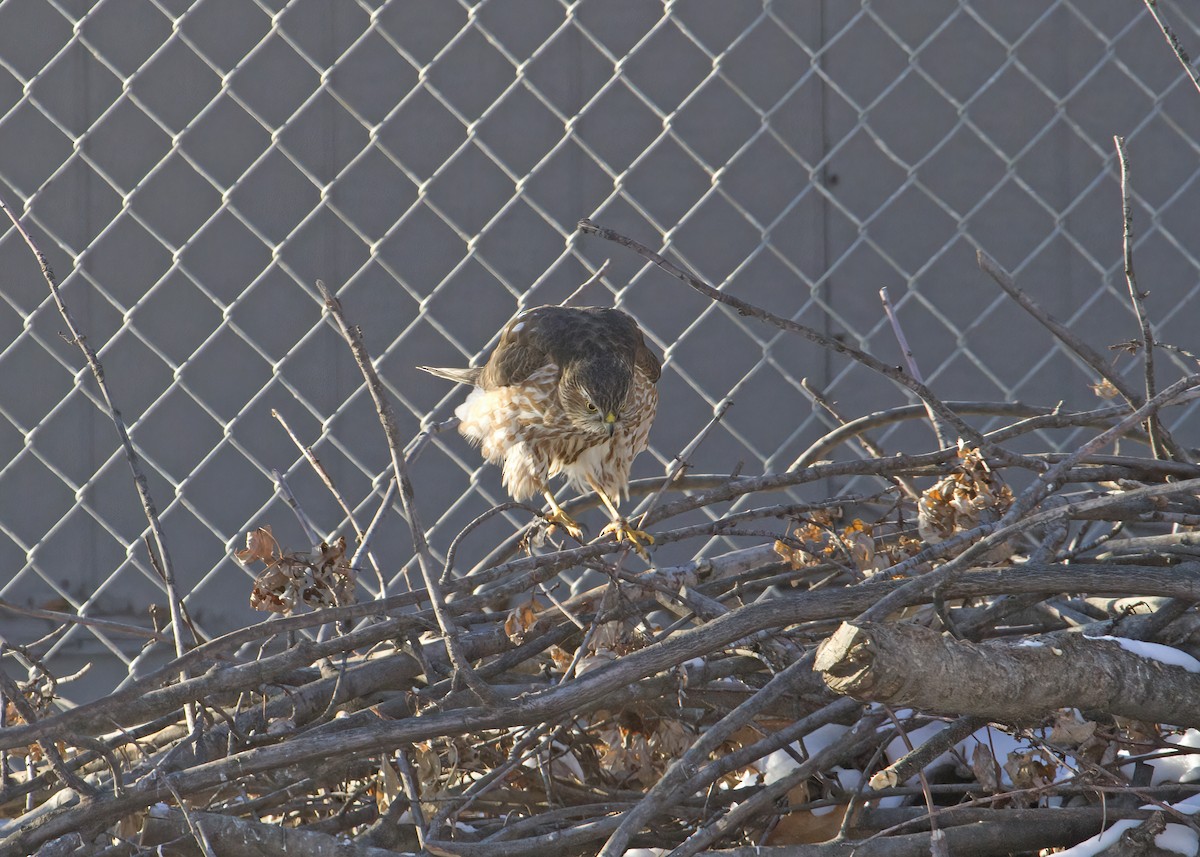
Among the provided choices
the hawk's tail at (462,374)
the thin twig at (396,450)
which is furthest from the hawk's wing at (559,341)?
the thin twig at (396,450)

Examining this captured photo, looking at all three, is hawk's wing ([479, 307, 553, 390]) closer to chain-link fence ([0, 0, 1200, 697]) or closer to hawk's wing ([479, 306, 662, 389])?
hawk's wing ([479, 306, 662, 389])

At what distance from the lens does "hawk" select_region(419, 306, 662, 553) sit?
2354 mm

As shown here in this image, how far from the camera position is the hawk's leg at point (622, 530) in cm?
177

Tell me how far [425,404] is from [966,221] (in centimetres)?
153

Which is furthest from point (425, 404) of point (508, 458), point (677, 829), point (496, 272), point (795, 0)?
point (677, 829)

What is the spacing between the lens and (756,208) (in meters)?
3.50

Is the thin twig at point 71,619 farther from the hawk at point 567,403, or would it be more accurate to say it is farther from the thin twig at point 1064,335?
the thin twig at point 1064,335

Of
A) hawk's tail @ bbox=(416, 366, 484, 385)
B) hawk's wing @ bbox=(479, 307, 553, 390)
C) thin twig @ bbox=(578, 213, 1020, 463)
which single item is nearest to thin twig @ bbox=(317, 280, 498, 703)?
thin twig @ bbox=(578, 213, 1020, 463)

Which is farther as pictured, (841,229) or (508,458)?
(841,229)

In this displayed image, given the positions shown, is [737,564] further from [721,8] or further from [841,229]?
[721,8]

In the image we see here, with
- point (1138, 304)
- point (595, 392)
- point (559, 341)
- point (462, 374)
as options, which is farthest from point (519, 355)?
point (1138, 304)

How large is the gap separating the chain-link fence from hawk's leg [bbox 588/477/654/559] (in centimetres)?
106

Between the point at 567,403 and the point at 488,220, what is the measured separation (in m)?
1.27

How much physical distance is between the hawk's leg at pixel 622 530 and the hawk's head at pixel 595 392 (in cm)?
13
